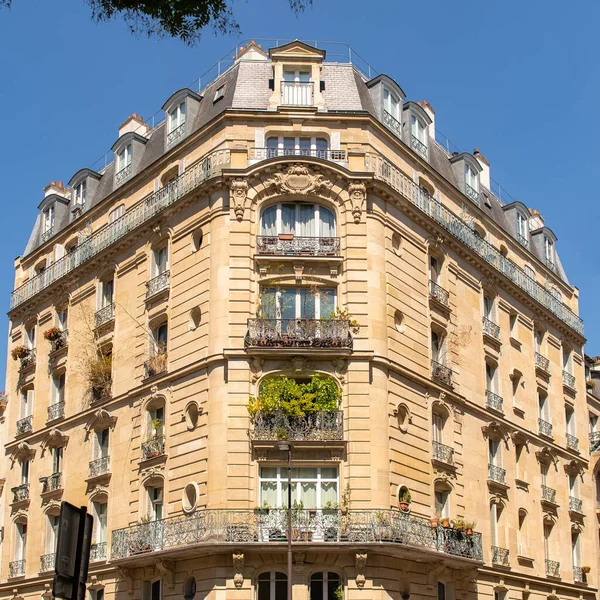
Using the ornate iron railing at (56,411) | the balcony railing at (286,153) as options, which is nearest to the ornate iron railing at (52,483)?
the ornate iron railing at (56,411)

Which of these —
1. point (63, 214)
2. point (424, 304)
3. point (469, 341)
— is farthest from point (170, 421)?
point (63, 214)

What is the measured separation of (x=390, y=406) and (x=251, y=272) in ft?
19.6

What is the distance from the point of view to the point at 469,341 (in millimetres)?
37625

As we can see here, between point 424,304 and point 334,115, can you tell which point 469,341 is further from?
point 334,115

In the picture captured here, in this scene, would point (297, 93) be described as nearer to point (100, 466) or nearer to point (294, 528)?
point (100, 466)

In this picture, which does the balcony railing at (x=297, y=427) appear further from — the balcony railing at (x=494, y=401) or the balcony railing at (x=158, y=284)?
the balcony railing at (x=494, y=401)

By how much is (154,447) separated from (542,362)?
1881 centimetres

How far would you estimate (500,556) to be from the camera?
119 feet

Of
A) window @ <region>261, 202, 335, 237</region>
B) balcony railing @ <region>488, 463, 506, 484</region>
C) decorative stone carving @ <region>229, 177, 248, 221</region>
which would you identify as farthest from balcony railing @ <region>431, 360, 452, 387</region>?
decorative stone carving @ <region>229, 177, 248, 221</region>

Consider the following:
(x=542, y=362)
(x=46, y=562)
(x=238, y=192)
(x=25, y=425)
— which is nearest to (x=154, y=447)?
(x=46, y=562)

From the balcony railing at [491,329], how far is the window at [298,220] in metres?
9.38

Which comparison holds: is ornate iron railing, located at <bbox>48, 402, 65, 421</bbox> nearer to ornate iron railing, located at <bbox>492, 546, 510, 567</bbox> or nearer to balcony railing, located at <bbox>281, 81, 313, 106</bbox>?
balcony railing, located at <bbox>281, 81, 313, 106</bbox>

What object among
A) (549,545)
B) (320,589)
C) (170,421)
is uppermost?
(170,421)

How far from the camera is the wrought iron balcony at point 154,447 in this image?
32.5 m
